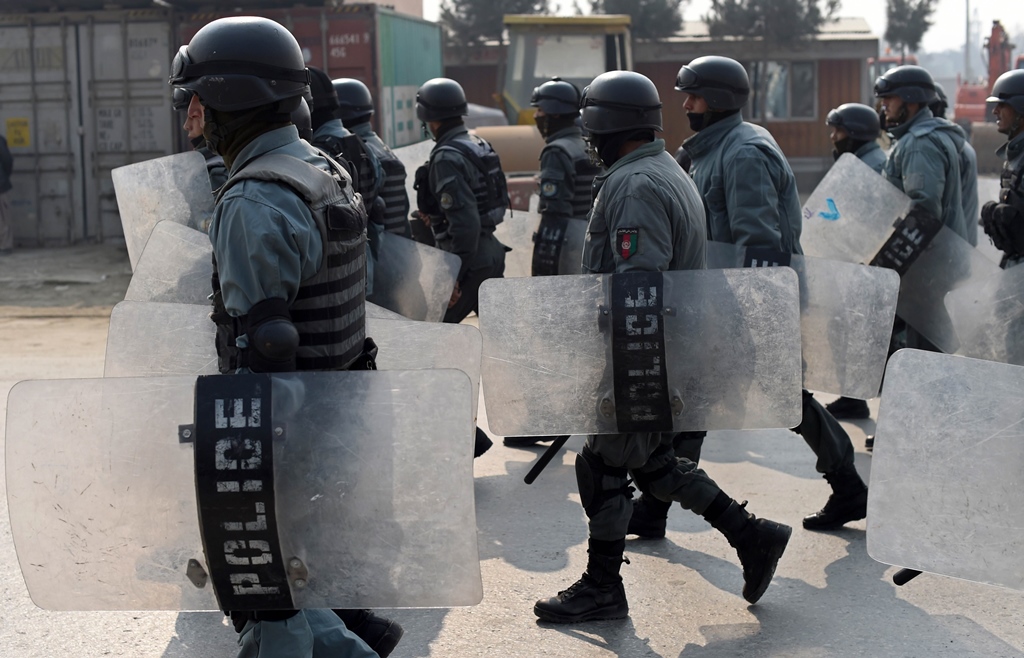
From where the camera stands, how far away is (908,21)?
31.2 m

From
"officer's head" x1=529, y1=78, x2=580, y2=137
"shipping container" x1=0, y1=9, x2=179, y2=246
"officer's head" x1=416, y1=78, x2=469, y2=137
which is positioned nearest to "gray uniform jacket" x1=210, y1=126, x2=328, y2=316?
"officer's head" x1=416, y1=78, x2=469, y2=137

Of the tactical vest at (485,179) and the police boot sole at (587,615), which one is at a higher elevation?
the tactical vest at (485,179)

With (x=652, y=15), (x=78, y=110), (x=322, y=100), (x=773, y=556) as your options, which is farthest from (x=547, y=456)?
(x=652, y=15)

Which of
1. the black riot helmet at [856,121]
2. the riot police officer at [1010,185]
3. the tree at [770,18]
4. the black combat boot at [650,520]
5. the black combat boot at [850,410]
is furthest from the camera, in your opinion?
the tree at [770,18]

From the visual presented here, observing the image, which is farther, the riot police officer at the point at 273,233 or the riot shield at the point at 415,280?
the riot shield at the point at 415,280

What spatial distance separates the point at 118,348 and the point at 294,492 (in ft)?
4.32

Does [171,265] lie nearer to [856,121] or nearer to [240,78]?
[240,78]

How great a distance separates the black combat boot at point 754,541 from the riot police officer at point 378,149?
2.49 meters

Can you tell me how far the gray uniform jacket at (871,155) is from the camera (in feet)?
22.4

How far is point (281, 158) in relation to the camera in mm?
2828

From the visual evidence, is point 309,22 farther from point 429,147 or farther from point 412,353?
point 412,353

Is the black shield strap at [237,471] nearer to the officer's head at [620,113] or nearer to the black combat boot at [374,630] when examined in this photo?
the black combat boot at [374,630]

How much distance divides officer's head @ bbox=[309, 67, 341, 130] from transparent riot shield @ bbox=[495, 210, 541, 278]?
1655mm

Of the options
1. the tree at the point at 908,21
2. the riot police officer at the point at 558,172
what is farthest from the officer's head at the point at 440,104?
the tree at the point at 908,21
